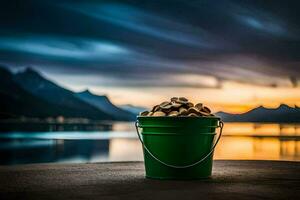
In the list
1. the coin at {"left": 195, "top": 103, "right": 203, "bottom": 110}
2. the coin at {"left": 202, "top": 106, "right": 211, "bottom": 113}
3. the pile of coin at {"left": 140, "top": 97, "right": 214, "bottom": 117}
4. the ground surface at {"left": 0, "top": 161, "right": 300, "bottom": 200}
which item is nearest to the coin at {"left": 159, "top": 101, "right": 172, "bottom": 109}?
the pile of coin at {"left": 140, "top": 97, "right": 214, "bottom": 117}

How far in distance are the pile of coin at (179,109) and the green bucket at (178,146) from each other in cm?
12

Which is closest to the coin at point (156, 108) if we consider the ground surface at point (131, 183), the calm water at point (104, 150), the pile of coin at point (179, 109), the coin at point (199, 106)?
the pile of coin at point (179, 109)

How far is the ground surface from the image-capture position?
6039 millimetres

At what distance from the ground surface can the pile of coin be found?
0.90 m

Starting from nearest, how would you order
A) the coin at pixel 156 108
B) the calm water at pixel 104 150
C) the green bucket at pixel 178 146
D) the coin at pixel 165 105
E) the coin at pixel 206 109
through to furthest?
the green bucket at pixel 178 146 < the coin at pixel 165 105 < the coin at pixel 156 108 < the coin at pixel 206 109 < the calm water at pixel 104 150

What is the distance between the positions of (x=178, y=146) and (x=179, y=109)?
0.51 metres

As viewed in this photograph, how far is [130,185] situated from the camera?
6836 millimetres

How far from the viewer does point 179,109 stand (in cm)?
772

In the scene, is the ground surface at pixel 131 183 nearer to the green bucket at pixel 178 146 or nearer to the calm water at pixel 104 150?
the green bucket at pixel 178 146

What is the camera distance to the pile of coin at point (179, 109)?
7.65 metres

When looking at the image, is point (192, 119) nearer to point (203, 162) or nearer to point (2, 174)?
point (203, 162)

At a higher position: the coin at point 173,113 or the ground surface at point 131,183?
the coin at point 173,113

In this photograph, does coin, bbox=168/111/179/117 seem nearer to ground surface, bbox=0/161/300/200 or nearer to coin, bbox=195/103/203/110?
coin, bbox=195/103/203/110

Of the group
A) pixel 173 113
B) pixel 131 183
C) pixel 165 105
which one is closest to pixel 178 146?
pixel 173 113
